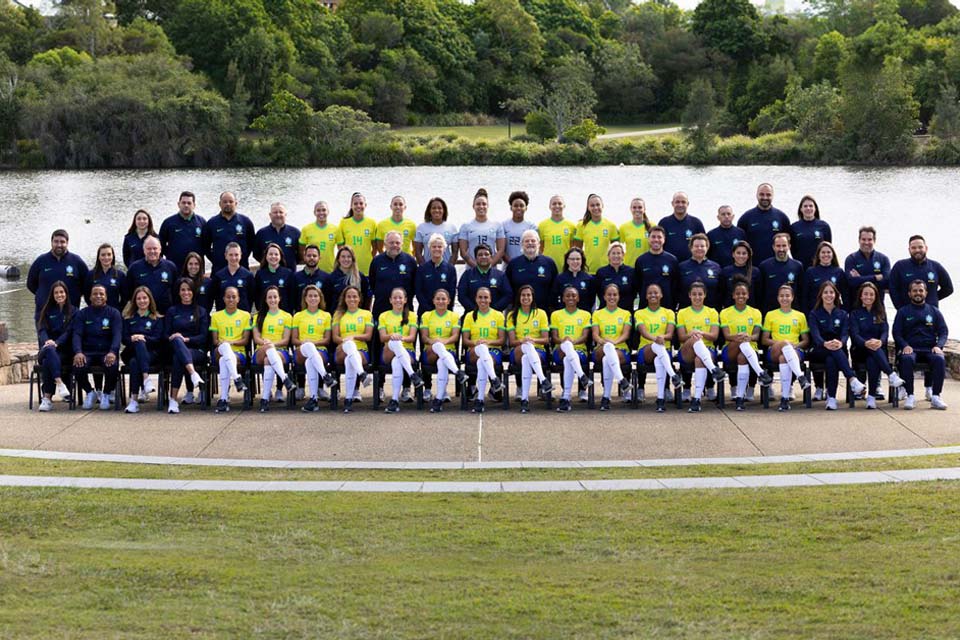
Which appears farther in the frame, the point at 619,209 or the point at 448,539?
the point at 619,209

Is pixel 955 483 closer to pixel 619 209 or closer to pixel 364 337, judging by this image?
pixel 364 337

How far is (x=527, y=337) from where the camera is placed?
13.6 meters

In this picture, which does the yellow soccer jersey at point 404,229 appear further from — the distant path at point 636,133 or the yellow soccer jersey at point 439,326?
the distant path at point 636,133

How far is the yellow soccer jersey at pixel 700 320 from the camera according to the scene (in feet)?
45.2

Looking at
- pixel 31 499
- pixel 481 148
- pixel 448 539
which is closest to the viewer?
pixel 448 539

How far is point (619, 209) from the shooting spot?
1852 inches

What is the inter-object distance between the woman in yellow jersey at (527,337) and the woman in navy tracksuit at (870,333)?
9.94 feet

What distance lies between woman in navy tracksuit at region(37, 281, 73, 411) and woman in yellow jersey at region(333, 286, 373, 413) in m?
2.66

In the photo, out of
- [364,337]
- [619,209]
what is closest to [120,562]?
[364,337]

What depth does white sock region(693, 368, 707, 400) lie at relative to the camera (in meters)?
13.4

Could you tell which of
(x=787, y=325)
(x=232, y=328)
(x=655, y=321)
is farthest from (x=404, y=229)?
(x=787, y=325)

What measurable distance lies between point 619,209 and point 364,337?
112 ft

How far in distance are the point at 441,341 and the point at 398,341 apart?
0.45 metres

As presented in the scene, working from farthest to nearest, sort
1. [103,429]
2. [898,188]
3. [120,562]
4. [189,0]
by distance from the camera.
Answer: [189,0] < [898,188] < [103,429] < [120,562]
